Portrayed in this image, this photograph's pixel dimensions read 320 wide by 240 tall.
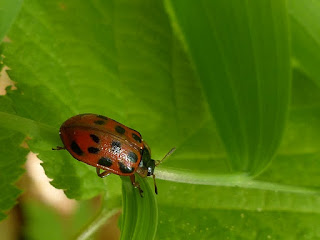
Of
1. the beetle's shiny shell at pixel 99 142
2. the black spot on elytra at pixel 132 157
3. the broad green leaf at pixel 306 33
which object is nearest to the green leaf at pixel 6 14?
the beetle's shiny shell at pixel 99 142

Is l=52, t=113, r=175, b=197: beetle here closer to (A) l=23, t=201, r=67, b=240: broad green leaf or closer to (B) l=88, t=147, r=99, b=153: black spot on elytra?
(B) l=88, t=147, r=99, b=153: black spot on elytra

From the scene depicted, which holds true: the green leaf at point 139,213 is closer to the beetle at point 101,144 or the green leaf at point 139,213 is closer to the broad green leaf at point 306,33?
the beetle at point 101,144

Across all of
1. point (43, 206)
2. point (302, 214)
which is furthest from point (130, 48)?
point (43, 206)

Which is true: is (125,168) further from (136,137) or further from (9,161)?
(9,161)

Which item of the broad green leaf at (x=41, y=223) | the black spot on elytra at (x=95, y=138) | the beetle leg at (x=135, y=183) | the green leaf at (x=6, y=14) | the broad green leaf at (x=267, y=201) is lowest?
the broad green leaf at (x=41, y=223)

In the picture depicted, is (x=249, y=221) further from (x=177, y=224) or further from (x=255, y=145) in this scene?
(x=255, y=145)

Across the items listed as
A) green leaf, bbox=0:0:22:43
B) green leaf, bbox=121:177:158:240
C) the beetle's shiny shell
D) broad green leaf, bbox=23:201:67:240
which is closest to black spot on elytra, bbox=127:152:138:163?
the beetle's shiny shell

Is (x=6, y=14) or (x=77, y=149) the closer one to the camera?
(x=6, y=14)

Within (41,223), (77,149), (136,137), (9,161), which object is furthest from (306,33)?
(41,223)
